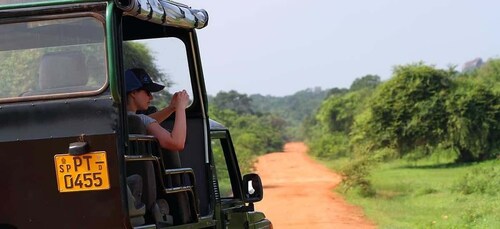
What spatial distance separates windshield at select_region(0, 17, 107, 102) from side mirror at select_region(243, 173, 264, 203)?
2129 mm

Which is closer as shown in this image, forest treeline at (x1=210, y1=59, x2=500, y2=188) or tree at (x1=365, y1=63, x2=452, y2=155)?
forest treeline at (x1=210, y1=59, x2=500, y2=188)

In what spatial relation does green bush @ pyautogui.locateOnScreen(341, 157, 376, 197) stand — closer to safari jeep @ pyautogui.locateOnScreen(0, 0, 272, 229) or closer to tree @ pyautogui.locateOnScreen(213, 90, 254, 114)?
safari jeep @ pyautogui.locateOnScreen(0, 0, 272, 229)

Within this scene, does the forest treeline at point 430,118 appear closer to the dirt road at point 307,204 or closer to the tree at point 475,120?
the tree at point 475,120

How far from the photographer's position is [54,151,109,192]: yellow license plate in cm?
402

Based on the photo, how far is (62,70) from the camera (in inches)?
173

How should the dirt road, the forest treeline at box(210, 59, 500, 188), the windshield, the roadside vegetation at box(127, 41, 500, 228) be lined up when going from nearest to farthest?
the windshield, the dirt road, the roadside vegetation at box(127, 41, 500, 228), the forest treeline at box(210, 59, 500, 188)

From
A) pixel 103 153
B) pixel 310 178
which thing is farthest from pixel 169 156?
pixel 310 178

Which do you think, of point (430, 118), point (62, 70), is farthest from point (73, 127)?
point (430, 118)

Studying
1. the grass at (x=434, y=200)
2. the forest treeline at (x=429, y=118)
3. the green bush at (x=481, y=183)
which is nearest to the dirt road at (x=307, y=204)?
the grass at (x=434, y=200)

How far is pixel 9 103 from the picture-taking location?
4.22 m

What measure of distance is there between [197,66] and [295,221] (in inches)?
518

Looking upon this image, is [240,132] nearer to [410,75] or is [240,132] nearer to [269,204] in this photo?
[410,75]

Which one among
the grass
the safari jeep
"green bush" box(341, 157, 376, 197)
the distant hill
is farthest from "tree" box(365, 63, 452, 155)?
the distant hill

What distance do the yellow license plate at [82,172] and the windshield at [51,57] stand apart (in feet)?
1.16
